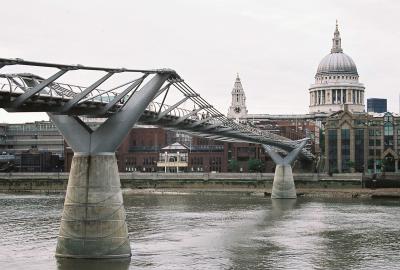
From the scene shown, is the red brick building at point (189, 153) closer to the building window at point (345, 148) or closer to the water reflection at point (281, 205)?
the building window at point (345, 148)

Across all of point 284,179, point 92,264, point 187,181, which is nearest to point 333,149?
point 187,181

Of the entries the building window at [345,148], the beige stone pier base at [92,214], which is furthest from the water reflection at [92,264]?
the building window at [345,148]

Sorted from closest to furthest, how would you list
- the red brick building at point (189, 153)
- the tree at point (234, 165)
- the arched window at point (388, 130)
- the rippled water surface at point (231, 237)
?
the rippled water surface at point (231, 237) < the arched window at point (388, 130) < the tree at point (234, 165) < the red brick building at point (189, 153)

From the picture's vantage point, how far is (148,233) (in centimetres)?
6156

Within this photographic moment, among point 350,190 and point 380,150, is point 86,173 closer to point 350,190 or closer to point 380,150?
point 350,190

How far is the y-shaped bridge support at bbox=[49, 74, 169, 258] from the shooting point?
45.1 meters

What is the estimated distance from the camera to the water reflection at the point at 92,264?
42969 millimetres

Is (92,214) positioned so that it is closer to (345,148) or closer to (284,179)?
(284,179)

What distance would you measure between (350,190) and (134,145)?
67087 mm

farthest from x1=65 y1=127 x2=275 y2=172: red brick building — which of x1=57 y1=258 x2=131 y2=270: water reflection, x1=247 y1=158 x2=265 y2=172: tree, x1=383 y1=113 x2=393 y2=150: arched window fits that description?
x1=57 y1=258 x2=131 y2=270: water reflection

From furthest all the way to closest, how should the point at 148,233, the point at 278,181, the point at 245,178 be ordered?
the point at 245,178, the point at 278,181, the point at 148,233

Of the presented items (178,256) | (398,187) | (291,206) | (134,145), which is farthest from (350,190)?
(178,256)

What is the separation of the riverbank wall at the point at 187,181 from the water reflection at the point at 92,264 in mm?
95694

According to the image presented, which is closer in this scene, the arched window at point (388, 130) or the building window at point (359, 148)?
the building window at point (359, 148)
